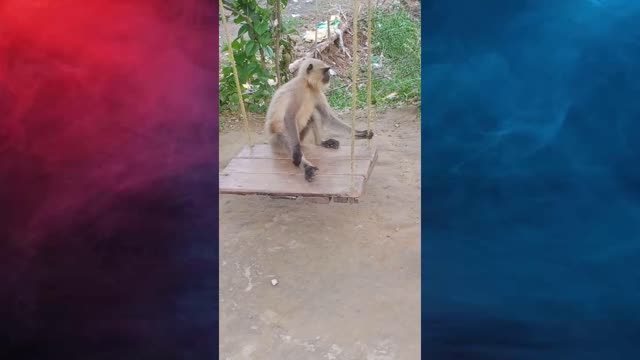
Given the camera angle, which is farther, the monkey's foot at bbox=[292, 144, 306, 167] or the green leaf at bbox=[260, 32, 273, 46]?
the green leaf at bbox=[260, 32, 273, 46]

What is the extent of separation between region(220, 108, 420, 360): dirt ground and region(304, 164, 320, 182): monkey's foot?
580 mm

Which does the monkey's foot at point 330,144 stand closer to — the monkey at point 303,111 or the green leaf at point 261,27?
the monkey at point 303,111

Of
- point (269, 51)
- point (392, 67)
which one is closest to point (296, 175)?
point (269, 51)

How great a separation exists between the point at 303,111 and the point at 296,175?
1.06 meters

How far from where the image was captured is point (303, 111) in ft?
16.4

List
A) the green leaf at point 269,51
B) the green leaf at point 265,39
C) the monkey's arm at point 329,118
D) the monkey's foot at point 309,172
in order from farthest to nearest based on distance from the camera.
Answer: the green leaf at point 269,51
the green leaf at point 265,39
the monkey's arm at point 329,118
the monkey's foot at point 309,172

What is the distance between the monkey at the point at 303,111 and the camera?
477cm

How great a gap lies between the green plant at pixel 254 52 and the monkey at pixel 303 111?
2.21 ft

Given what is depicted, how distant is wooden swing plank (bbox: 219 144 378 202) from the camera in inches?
148

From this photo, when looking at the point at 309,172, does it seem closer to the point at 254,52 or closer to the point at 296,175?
the point at 296,175

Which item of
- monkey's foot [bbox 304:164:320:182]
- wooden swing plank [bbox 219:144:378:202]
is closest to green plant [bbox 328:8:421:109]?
wooden swing plank [bbox 219:144:378:202]

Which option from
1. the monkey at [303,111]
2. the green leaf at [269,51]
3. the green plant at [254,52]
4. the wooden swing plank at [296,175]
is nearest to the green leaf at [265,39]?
the green plant at [254,52]

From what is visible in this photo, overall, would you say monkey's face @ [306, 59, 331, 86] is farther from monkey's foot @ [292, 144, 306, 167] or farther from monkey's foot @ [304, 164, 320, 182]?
monkey's foot @ [304, 164, 320, 182]

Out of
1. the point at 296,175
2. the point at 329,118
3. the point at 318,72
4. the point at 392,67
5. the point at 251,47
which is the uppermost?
the point at 318,72
